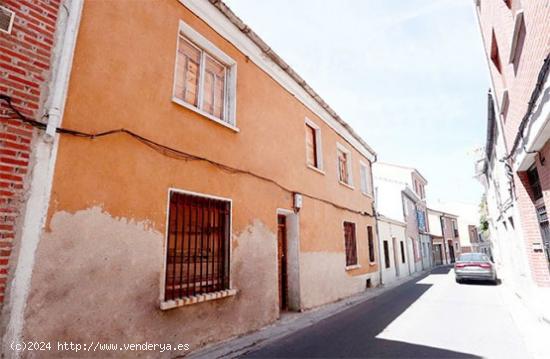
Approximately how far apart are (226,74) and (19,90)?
3.87 meters

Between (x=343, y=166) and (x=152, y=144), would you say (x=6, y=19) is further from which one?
(x=343, y=166)

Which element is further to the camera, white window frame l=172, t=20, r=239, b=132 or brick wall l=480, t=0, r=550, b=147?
white window frame l=172, t=20, r=239, b=132

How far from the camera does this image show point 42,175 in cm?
312

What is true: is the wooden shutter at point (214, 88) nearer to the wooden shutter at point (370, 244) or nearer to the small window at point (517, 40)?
the small window at point (517, 40)

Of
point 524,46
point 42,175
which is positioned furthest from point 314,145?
Answer: point 42,175

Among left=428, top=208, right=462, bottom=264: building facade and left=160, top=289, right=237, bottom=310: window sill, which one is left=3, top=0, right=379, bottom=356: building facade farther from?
left=428, top=208, right=462, bottom=264: building facade

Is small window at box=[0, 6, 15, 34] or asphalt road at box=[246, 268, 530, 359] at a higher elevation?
small window at box=[0, 6, 15, 34]

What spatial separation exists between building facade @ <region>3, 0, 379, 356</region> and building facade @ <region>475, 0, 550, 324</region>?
4751mm

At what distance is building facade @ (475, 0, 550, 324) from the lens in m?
3.93

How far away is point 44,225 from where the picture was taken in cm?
307

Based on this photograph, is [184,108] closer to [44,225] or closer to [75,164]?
[75,164]

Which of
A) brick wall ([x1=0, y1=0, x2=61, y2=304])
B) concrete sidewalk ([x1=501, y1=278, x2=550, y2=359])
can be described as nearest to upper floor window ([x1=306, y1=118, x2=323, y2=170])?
concrete sidewalk ([x1=501, y1=278, x2=550, y2=359])

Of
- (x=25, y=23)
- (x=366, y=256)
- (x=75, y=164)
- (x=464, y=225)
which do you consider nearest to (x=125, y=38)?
(x=25, y=23)

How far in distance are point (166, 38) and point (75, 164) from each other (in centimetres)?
267
